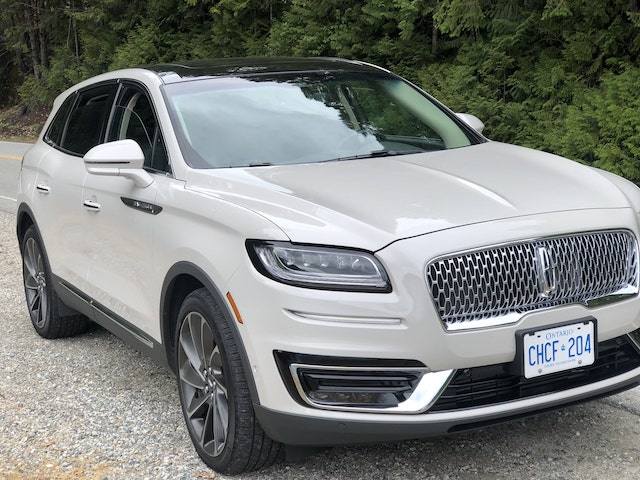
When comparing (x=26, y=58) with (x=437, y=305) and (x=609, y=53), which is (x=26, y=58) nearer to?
(x=609, y=53)

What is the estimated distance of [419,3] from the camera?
Answer: 12.2 metres

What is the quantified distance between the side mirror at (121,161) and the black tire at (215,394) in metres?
0.78

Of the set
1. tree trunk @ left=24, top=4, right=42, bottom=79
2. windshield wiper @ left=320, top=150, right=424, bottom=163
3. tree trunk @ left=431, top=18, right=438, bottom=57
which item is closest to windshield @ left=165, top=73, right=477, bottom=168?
windshield wiper @ left=320, top=150, right=424, bottom=163

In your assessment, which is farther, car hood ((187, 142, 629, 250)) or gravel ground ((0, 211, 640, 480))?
gravel ground ((0, 211, 640, 480))

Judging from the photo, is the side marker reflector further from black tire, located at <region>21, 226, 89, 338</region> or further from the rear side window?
black tire, located at <region>21, 226, 89, 338</region>

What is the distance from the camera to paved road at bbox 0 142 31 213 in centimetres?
1321

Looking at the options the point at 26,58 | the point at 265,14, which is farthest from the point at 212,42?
the point at 26,58

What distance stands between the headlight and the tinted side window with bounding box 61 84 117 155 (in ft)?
7.64

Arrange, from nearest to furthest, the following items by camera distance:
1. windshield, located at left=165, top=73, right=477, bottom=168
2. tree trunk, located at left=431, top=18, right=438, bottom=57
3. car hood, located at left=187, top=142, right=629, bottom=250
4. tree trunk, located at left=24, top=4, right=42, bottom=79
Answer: car hood, located at left=187, top=142, right=629, bottom=250 → windshield, located at left=165, top=73, right=477, bottom=168 → tree trunk, located at left=431, top=18, right=438, bottom=57 → tree trunk, located at left=24, top=4, right=42, bottom=79

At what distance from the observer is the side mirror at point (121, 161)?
4102mm

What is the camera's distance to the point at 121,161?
13.4ft

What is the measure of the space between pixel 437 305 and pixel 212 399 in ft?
3.80

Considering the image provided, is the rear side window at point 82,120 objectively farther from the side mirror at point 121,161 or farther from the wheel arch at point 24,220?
the side mirror at point 121,161

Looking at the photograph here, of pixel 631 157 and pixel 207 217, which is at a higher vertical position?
pixel 207 217
